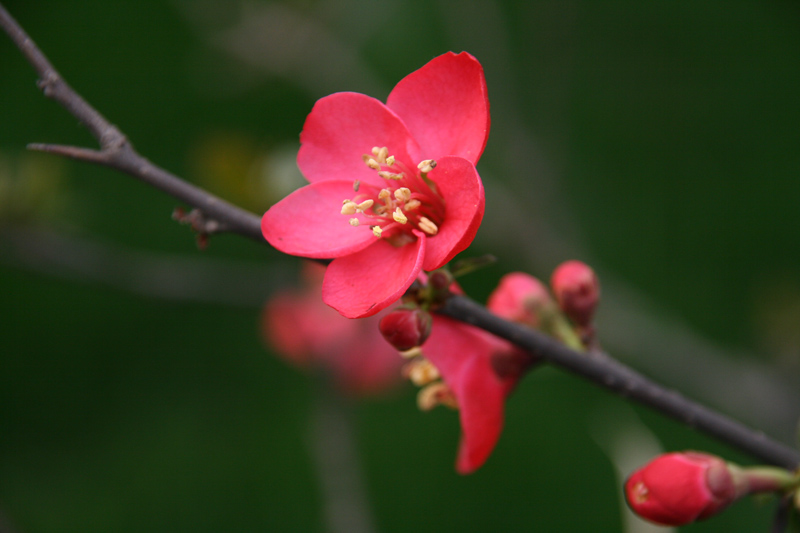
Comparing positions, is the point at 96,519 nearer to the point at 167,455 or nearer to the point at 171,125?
the point at 167,455

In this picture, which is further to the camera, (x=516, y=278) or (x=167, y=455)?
(x=167, y=455)

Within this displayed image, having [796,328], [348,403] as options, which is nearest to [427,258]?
[348,403]

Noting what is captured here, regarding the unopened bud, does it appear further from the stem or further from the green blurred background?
the green blurred background

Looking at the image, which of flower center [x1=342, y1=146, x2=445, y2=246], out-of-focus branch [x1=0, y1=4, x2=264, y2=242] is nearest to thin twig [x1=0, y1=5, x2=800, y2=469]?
out-of-focus branch [x1=0, y1=4, x2=264, y2=242]

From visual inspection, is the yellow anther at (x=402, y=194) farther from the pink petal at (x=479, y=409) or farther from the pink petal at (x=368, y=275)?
the pink petal at (x=479, y=409)

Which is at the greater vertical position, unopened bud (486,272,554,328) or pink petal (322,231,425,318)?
pink petal (322,231,425,318)

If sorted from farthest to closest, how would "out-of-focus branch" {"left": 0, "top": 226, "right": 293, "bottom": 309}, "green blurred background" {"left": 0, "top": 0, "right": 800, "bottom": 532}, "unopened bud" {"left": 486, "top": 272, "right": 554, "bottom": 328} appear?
"green blurred background" {"left": 0, "top": 0, "right": 800, "bottom": 532}, "out-of-focus branch" {"left": 0, "top": 226, "right": 293, "bottom": 309}, "unopened bud" {"left": 486, "top": 272, "right": 554, "bottom": 328}
